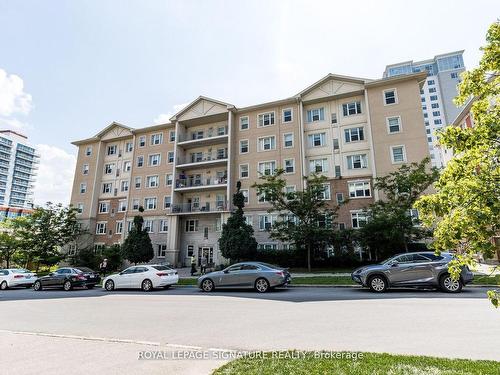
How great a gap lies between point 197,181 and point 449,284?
29369mm

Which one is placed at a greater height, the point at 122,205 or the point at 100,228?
the point at 122,205

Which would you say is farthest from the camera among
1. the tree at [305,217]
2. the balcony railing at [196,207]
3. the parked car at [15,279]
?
the balcony railing at [196,207]

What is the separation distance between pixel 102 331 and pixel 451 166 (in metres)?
8.09

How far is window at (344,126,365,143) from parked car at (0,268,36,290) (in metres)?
31.0

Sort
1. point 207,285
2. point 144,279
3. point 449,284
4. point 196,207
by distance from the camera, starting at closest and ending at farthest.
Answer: point 449,284 → point 207,285 → point 144,279 → point 196,207

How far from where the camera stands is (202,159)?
36.7 meters

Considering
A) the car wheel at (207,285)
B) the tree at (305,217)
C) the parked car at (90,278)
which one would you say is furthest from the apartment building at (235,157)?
the parked car at (90,278)

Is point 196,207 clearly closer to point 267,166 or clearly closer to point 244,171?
point 244,171

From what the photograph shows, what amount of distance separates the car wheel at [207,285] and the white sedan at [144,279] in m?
2.92

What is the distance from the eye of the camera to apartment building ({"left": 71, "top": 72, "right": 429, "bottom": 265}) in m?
28.2

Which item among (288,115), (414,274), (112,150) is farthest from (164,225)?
(414,274)

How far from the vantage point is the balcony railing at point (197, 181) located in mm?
34225

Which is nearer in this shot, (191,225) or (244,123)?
(191,225)

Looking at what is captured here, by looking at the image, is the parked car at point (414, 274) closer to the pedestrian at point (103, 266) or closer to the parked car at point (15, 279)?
the pedestrian at point (103, 266)
